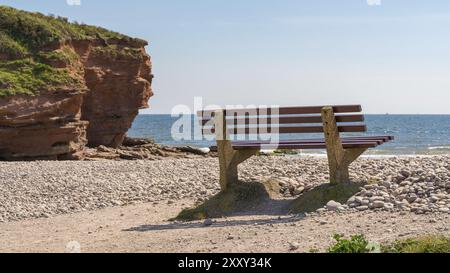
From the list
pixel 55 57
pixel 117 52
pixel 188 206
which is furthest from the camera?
pixel 117 52

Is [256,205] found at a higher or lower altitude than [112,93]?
lower

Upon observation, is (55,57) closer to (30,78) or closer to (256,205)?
(30,78)

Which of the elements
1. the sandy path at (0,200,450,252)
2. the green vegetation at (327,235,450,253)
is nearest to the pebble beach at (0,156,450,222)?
the sandy path at (0,200,450,252)

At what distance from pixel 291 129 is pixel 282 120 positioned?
0.63 feet

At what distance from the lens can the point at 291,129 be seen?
10.2 m

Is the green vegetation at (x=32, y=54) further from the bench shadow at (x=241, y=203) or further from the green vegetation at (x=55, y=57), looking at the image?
the bench shadow at (x=241, y=203)

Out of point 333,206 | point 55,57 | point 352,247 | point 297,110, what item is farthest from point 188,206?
point 55,57

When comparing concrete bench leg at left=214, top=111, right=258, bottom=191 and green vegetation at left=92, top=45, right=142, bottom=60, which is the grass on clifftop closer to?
green vegetation at left=92, top=45, right=142, bottom=60

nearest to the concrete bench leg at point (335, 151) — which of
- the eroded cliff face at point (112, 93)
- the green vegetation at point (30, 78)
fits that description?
the green vegetation at point (30, 78)

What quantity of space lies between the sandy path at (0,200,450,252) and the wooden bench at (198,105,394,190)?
4.04 ft

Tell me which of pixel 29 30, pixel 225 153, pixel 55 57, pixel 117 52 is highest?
pixel 29 30

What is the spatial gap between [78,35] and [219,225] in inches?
780

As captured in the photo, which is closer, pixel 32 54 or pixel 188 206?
pixel 188 206
